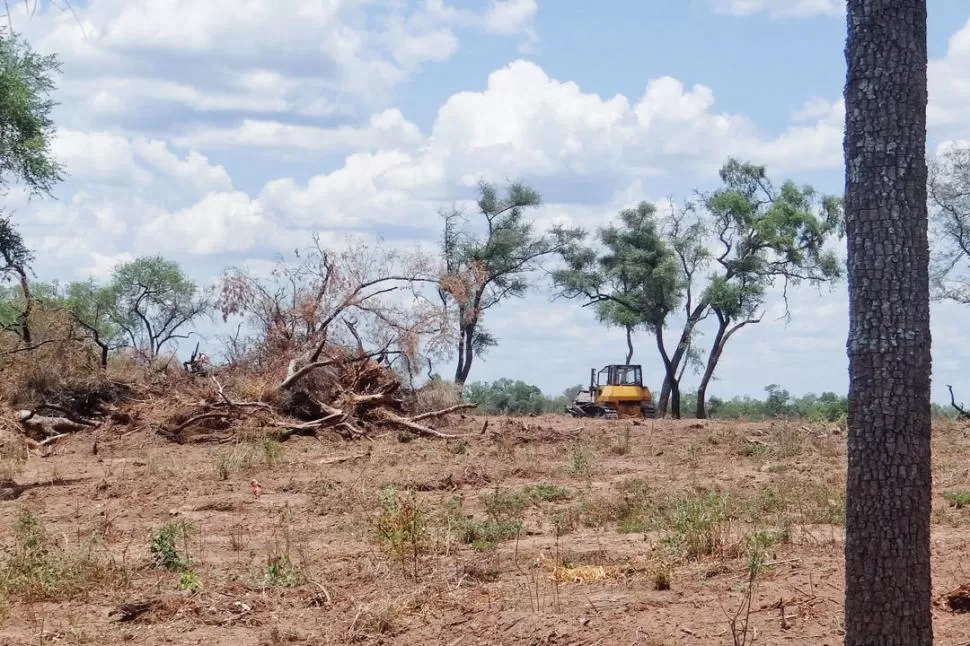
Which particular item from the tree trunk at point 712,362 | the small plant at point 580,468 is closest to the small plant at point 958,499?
the small plant at point 580,468

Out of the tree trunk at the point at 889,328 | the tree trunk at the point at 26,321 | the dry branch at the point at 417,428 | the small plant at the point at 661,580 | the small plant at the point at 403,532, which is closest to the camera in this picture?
the tree trunk at the point at 889,328

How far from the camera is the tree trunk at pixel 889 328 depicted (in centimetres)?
434

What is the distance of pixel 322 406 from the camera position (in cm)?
2058

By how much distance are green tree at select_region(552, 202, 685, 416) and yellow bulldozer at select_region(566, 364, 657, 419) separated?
4.95m

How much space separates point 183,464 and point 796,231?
29.0 meters

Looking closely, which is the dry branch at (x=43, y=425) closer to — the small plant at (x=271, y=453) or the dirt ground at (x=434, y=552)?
the dirt ground at (x=434, y=552)

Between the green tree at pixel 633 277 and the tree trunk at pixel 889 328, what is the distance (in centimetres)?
3590

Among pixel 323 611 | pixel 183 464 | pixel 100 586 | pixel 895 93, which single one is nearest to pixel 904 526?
pixel 895 93

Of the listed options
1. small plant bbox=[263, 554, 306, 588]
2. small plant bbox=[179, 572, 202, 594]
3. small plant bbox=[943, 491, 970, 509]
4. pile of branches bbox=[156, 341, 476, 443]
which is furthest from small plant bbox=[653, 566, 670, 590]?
pile of branches bbox=[156, 341, 476, 443]

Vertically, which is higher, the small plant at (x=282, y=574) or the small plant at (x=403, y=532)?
the small plant at (x=403, y=532)

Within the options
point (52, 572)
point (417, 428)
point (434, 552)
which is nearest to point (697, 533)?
point (434, 552)

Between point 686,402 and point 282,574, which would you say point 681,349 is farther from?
point 282,574

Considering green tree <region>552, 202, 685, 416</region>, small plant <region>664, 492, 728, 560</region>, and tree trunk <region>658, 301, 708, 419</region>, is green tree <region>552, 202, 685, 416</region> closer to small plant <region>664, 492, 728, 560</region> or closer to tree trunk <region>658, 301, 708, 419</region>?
tree trunk <region>658, 301, 708, 419</region>

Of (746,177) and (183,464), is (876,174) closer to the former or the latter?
(183,464)
